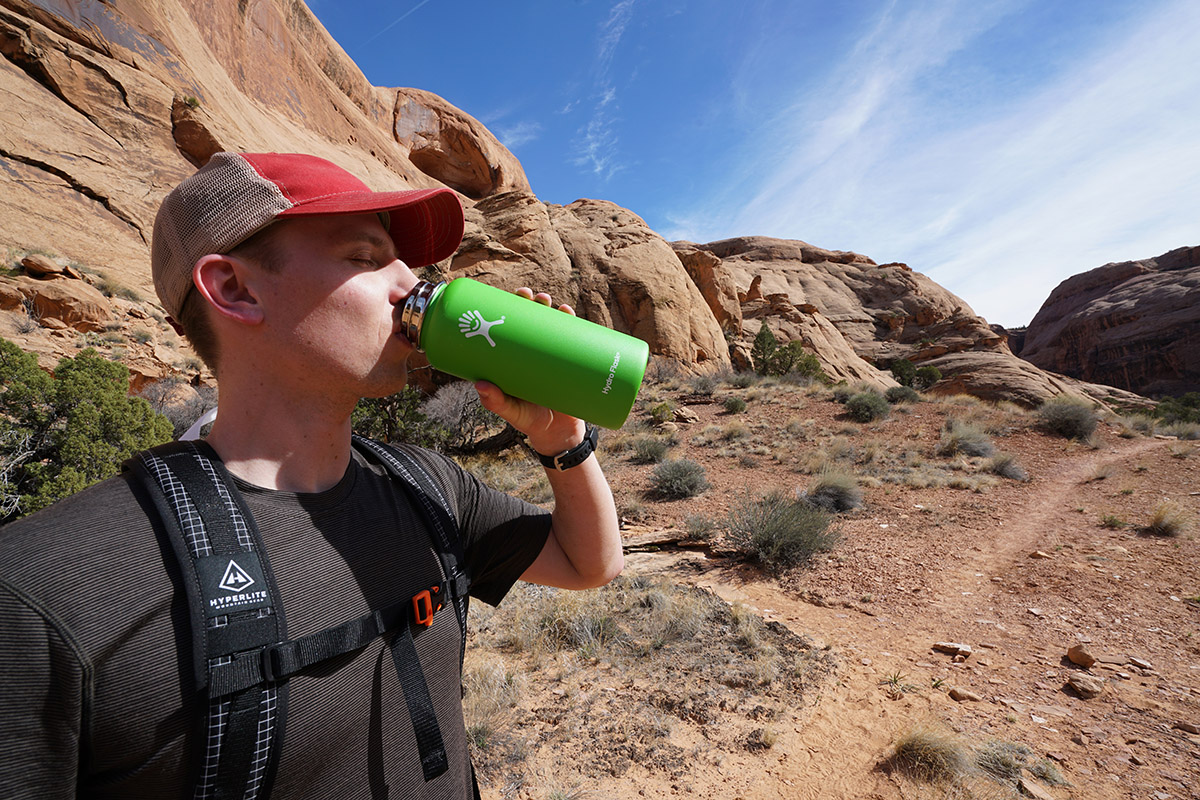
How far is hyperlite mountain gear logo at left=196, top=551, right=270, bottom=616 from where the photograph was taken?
812 mm

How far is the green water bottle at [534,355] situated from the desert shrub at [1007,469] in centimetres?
1130

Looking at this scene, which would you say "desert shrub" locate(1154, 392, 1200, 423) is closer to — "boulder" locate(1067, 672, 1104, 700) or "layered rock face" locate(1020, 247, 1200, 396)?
"layered rock face" locate(1020, 247, 1200, 396)

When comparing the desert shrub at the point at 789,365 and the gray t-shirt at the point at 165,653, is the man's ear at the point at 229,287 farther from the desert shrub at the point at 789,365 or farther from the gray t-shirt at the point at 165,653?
the desert shrub at the point at 789,365

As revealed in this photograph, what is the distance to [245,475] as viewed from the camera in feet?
3.45

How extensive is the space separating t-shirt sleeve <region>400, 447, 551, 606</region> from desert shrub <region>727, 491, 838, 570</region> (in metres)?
4.86

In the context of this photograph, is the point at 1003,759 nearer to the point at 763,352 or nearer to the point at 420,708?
the point at 420,708

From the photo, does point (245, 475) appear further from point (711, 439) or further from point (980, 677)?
point (711, 439)

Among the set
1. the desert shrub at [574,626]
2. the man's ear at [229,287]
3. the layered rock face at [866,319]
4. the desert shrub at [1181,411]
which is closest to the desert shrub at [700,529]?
the desert shrub at [574,626]

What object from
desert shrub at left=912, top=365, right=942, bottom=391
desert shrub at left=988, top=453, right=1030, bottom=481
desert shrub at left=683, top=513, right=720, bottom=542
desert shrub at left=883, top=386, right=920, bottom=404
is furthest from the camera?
desert shrub at left=912, top=365, right=942, bottom=391

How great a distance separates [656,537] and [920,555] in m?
3.18

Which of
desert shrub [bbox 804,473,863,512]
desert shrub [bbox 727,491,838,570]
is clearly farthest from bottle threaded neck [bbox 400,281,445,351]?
desert shrub [bbox 804,473,863,512]

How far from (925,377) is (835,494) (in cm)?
2524

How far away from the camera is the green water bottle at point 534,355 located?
1386 millimetres

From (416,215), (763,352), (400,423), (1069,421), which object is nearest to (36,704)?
(416,215)
